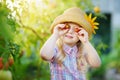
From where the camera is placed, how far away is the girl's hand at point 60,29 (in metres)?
3.31

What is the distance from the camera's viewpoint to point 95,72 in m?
10.8

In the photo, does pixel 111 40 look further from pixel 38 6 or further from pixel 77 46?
pixel 77 46

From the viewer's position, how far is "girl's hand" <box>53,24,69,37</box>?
3.31 m

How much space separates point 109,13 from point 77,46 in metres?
9.40

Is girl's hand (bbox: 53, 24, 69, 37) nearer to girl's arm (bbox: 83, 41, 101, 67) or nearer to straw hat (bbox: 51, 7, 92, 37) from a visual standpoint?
straw hat (bbox: 51, 7, 92, 37)

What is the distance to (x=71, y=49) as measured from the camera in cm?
337

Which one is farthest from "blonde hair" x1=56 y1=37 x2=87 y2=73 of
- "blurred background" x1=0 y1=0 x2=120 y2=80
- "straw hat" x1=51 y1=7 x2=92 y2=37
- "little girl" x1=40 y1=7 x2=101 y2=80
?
"blurred background" x1=0 y1=0 x2=120 y2=80

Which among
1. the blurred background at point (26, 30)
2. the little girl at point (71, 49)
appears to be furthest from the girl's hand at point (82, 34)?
the blurred background at point (26, 30)

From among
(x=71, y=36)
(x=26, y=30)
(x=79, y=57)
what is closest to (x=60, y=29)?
(x=71, y=36)

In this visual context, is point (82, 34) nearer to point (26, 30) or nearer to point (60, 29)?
point (60, 29)

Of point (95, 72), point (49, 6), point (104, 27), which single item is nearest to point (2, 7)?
point (49, 6)

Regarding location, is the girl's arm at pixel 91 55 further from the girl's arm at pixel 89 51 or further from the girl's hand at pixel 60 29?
the girl's hand at pixel 60 29

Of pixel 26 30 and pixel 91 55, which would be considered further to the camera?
pixel 26 30

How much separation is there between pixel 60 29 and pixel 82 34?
0.47 ft
